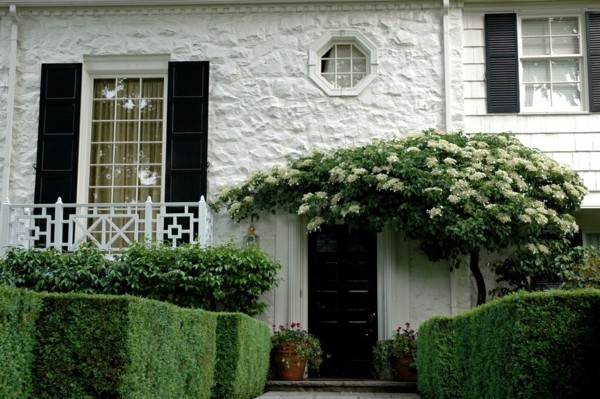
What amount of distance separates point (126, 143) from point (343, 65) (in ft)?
11.3

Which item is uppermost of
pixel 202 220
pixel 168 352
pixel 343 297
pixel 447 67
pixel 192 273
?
pixel 447 67

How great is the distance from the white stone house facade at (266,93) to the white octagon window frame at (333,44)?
0.08 ft

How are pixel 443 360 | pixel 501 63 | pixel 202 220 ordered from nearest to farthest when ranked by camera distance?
pixel 443 360
pixel 202 220
pixel 501 63

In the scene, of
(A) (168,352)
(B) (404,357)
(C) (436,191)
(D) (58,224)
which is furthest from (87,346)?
(B) (404,357)

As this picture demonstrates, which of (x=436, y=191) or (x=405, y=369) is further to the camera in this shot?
(x=405, y=369)

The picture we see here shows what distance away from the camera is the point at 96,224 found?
11.0 m

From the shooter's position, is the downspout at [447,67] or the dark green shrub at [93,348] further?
the downspout at [447,67]

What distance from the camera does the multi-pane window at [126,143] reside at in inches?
488

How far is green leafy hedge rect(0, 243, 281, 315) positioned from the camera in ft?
34.8

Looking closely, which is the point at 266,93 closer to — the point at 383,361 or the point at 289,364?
the point at 289,364

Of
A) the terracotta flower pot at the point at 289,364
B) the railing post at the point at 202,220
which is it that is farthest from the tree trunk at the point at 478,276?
the railing post at the point at 202,220

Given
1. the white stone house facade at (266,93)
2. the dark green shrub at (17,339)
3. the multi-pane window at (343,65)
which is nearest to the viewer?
the dark green shrub at (17,339)

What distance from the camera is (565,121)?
12.0 meters

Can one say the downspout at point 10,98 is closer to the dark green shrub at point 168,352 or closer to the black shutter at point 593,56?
the dark green shrub at point 168,352
